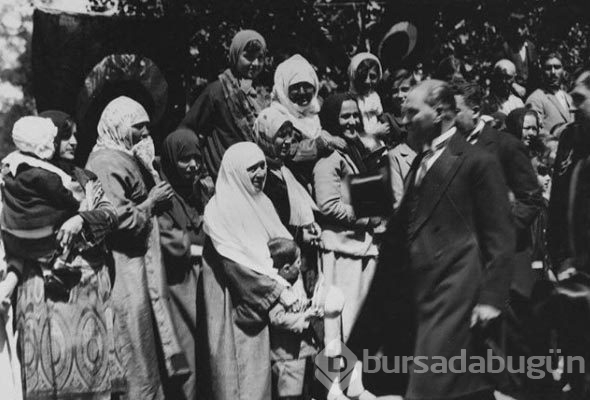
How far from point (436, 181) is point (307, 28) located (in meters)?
4.47

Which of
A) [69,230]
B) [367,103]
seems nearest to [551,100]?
[367,103]

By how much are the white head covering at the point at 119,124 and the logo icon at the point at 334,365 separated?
72.3 inches

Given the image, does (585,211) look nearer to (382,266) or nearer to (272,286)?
(382,266)

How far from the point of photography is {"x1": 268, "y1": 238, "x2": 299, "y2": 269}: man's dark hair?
719 centimetres

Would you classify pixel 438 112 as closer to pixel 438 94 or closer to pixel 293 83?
pixel 438 94

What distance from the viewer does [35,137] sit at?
22.0 feet

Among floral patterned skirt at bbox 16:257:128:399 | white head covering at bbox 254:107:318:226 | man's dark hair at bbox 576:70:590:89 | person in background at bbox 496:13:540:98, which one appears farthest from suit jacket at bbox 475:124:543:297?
person in background at bbox 496:13:540:98

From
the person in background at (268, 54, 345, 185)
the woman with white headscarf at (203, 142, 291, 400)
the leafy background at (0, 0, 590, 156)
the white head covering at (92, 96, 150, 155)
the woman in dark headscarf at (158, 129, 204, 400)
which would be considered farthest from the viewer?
the leafy background at (0, 0, 590, 156)

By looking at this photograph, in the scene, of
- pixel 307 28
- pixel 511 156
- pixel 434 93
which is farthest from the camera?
pixel 307 28

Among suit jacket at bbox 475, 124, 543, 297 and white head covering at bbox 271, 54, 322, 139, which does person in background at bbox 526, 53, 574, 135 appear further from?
white head covering at bbox 271, 54, 322, 139

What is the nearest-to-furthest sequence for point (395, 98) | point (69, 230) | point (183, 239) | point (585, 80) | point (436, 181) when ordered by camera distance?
point (436, 181) < point (69, 230) < point (585, 80) < point (183, 239) < point (395, 98)

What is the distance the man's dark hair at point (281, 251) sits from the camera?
23.6ft

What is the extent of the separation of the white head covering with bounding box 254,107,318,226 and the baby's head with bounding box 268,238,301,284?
507mm

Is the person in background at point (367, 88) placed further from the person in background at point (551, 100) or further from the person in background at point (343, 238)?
the person in background at point (551, 100)
